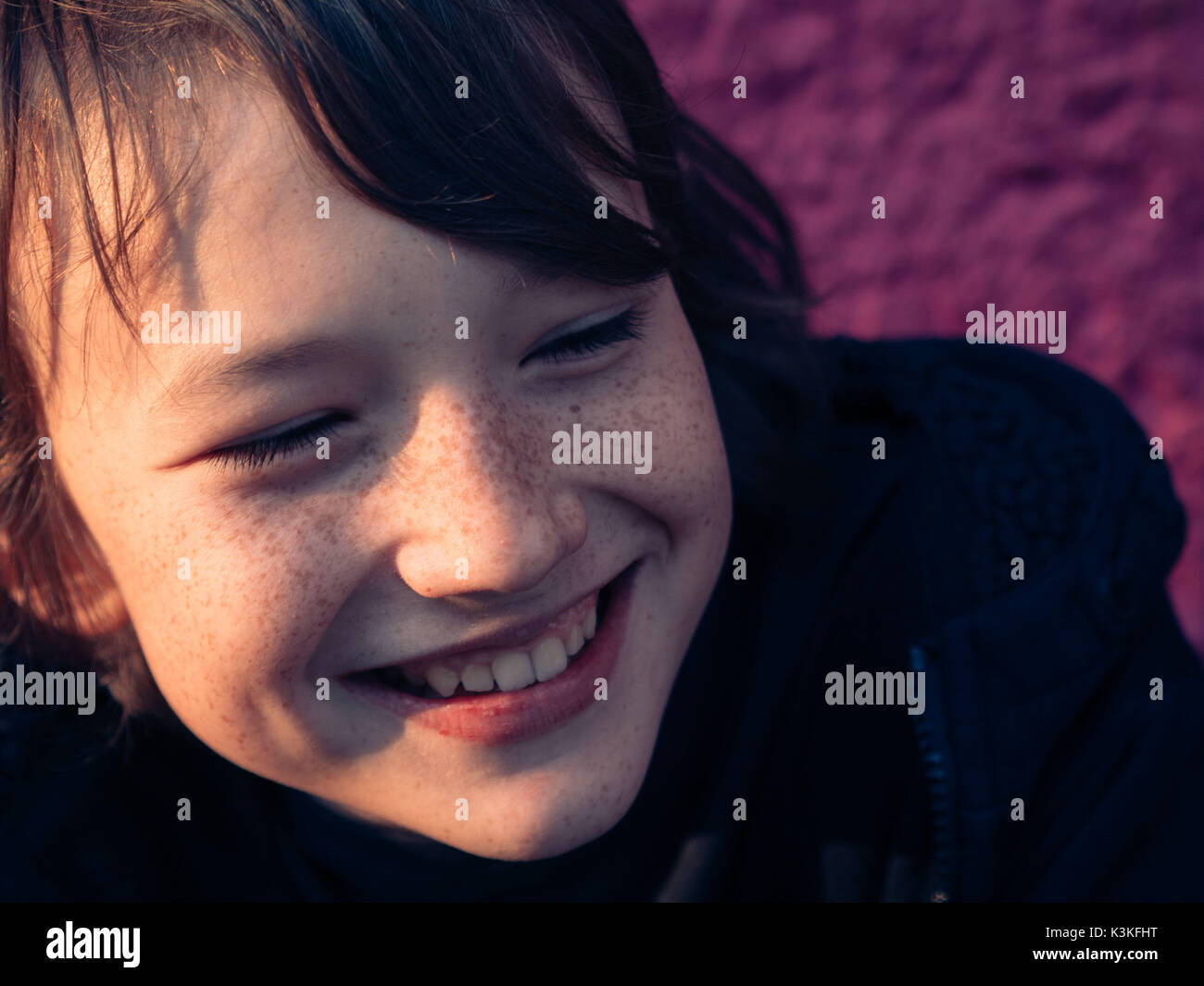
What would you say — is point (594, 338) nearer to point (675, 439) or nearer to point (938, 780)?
point (675, 439)

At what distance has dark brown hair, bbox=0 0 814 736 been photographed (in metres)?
0.57

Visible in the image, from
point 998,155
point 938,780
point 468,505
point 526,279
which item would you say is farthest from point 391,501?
point 998,155

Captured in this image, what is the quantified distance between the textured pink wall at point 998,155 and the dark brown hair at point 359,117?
630 mm

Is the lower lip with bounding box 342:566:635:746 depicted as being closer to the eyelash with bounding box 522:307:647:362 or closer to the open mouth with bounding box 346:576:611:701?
the open mouth with bounding box 346:576:611:701

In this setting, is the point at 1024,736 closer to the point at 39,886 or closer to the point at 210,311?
the point at 210,311

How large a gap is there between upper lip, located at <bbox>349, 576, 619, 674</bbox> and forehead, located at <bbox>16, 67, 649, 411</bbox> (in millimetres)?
218

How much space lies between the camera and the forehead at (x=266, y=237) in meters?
0.56

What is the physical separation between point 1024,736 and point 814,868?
21 cm

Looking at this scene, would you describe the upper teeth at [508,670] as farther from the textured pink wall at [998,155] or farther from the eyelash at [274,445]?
the textured pink wall at [998,155]

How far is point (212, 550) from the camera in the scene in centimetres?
62

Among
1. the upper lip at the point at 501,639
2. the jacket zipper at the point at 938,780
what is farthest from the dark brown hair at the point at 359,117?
the jacket zipper at the point at 938,780

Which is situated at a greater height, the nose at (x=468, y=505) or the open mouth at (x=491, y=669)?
the nose at (x=468, y=505)

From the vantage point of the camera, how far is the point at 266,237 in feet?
1.85
